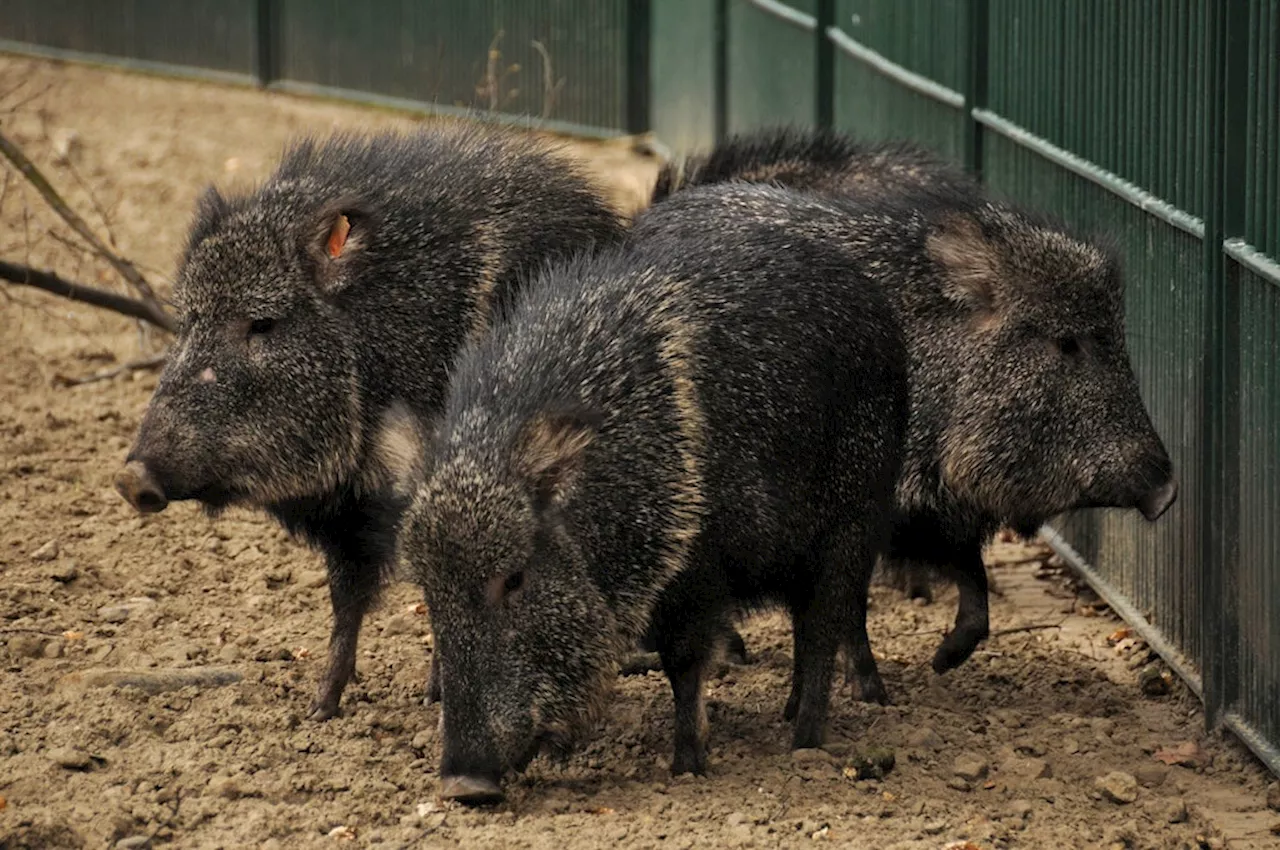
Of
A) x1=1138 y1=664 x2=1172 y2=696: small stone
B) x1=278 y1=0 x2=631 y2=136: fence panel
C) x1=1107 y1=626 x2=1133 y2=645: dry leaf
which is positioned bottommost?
x1=1138 y1=664 x2=1172 y2=696: small stone

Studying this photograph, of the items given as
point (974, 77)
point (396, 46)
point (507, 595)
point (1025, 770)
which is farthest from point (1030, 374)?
point (396, 46)

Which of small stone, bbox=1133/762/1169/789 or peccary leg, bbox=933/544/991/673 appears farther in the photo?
peccary leg, bbox=933/544/991/673

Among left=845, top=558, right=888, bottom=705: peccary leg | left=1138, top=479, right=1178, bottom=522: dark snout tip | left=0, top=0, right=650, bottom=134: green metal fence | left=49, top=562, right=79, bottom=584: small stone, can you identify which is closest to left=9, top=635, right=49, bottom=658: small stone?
left=49, top=562, right=79, bottom=584: small stone

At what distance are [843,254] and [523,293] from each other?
755 millimetres

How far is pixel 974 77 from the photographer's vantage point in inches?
237

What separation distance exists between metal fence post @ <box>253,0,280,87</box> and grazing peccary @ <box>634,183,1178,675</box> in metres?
8.29

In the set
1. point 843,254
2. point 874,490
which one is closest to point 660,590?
point 874,490

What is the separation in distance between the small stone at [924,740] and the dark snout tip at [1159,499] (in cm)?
65

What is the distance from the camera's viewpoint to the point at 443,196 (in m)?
4.38

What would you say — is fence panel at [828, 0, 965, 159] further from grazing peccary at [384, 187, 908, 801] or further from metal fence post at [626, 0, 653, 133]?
metal fence post at [626, 0, 653, 133]

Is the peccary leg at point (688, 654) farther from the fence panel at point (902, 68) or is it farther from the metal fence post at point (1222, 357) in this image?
the fence panel at point (902, 68)

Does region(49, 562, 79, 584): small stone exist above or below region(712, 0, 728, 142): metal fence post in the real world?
below

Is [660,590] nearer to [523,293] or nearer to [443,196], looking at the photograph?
[523,293]

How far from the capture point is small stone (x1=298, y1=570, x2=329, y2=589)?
5264 mm
